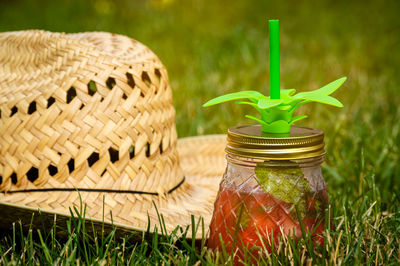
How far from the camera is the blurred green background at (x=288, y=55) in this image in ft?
7.43

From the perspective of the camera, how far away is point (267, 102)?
3.51 feet

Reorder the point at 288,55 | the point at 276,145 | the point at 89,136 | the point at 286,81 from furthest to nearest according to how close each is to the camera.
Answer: the point at 288,55, the point at 286,81, the point at 89,136, the point at 276,145

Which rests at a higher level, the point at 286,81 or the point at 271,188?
the point at 271,188

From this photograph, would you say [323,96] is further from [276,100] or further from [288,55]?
[288,55]

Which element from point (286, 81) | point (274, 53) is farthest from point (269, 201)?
point (286, 81)

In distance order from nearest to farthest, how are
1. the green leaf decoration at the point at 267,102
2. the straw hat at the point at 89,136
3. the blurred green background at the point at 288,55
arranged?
the green leaf decoration at the point at 267,102 < the straw hat at the point at 89,136 < the blurred green background at the point at 288,55

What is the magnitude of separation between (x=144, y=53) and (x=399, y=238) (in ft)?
3.05

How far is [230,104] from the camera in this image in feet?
10.4

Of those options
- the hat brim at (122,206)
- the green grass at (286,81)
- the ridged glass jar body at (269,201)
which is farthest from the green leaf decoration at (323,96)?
the hat brim at (122,206)

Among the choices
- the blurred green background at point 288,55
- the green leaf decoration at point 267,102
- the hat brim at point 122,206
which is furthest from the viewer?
the blurred green background at point 288,55

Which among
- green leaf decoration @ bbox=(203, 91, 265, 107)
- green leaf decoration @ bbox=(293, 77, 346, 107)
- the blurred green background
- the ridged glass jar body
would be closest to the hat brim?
the ridged glass jar body

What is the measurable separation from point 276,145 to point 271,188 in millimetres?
98

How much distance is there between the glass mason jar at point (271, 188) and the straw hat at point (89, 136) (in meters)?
0.31

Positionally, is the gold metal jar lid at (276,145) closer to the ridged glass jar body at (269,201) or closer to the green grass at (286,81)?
the ridged glass jar body at (269,201)
